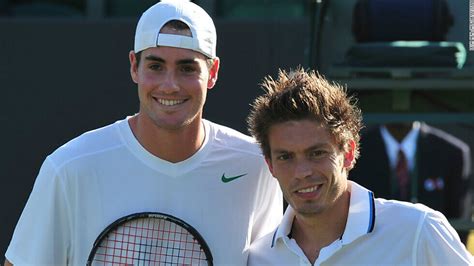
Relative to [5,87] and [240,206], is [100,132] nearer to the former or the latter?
[240,206]

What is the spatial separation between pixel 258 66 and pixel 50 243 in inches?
136

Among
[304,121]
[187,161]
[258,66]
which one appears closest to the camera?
[304,121]

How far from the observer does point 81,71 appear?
7219mm

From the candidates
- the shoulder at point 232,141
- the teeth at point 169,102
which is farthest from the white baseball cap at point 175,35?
the shoulder at point 232,141

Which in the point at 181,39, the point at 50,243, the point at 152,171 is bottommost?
the point at 50,243

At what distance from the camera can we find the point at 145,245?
3.77 m

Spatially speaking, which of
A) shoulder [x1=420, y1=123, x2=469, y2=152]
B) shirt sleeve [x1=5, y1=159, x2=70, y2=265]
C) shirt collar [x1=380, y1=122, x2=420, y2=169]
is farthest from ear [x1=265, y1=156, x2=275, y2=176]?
shoulder [x1=420, y1=123, x2=469, y2=152]

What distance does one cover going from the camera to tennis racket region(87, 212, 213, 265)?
3760mm

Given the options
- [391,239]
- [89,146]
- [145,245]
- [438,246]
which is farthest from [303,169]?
[89,146]

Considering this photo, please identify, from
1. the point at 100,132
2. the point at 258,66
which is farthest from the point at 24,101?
the point at 100,132

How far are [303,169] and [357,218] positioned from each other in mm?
→ 234

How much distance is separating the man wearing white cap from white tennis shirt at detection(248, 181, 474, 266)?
34 cm

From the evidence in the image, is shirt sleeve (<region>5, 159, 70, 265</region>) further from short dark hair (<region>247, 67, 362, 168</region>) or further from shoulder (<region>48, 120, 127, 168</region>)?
short dark hair (<region>247, 67, 362, 168</region>)

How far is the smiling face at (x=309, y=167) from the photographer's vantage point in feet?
11.8
